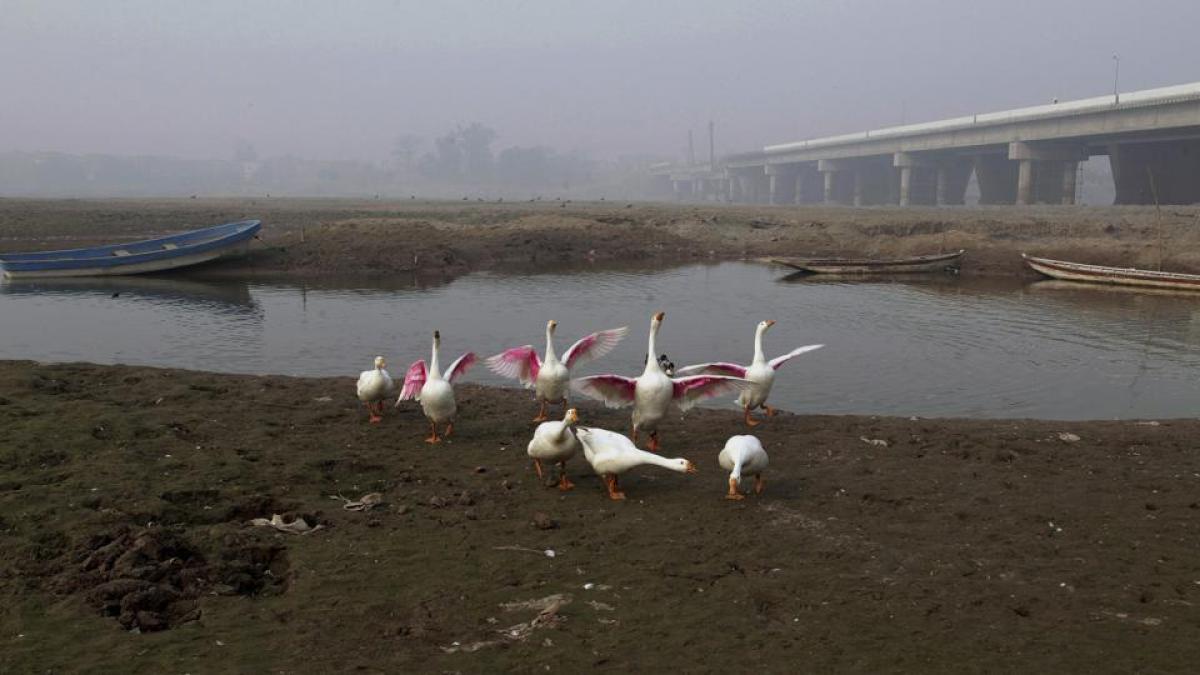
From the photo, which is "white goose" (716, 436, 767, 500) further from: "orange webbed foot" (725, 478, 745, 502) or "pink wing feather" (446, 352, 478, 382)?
"pink wing feather" (446, 352, 478, 382)

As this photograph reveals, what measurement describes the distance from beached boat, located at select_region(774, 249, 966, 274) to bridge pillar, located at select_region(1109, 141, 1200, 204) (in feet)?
122

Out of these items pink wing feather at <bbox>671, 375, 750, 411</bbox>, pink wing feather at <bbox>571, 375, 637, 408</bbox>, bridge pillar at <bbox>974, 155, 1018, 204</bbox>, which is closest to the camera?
pink wing feather at <bbox>571, 375, 637, 408</bbox>

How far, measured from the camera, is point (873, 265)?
107 feet

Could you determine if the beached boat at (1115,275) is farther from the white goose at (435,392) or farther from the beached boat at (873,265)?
the white goose at (435,392)

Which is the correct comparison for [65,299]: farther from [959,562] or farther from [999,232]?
[999,232]

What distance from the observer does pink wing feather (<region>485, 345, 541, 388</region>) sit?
1167 centimetres

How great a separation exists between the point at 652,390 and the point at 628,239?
29104 millimetres

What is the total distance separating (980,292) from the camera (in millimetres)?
28688

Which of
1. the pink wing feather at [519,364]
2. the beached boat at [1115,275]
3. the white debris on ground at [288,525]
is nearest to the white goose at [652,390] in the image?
the pink wing feather at [519,364]

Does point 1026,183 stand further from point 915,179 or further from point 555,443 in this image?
point 555,443

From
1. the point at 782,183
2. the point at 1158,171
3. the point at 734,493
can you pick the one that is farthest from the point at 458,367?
the point at 782,183

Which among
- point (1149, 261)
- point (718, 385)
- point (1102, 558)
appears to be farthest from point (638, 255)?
point (1102, 558)

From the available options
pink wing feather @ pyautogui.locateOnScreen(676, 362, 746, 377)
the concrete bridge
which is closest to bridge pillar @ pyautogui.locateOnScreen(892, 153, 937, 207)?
the concrete bridge

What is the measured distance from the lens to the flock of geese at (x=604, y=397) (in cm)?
868
